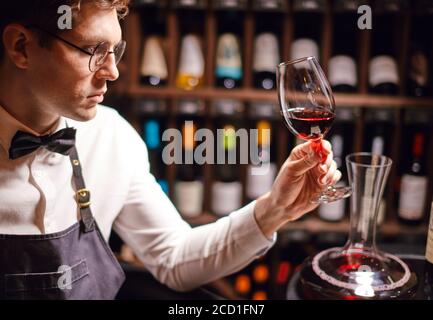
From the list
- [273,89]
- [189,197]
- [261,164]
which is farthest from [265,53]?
[189,197]

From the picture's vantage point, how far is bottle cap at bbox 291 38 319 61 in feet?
7.42

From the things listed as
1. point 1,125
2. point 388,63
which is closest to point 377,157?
point 1,125

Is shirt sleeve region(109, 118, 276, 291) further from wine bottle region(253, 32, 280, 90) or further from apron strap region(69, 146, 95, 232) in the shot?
wine bottle region(253, 32, 280, 90)

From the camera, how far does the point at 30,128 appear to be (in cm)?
120

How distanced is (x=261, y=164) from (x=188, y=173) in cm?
33

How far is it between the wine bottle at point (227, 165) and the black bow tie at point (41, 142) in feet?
3.63

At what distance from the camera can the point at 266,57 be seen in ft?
7.48

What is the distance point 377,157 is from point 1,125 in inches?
30.2

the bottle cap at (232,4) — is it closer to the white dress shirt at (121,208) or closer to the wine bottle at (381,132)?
the wine bottle at (381,132)

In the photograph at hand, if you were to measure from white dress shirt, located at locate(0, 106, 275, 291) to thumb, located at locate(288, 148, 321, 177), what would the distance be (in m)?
0.20

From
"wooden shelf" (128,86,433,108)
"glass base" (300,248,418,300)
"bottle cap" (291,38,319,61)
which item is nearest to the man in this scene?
"glass base" (300,248,418,300)

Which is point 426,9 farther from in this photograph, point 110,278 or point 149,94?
point 110,278

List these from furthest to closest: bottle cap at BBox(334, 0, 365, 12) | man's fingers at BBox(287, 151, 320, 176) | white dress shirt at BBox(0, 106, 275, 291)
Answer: bottle cap at BBox(334, 0, 365, 12) → white dress shirt at BBox(0, 106, 275, 291) → man's fingers at BBox(287, 151, 320, 176)

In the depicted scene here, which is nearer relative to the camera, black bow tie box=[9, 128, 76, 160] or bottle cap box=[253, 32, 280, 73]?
black bow tie box=[9, 128, 76, 160]
